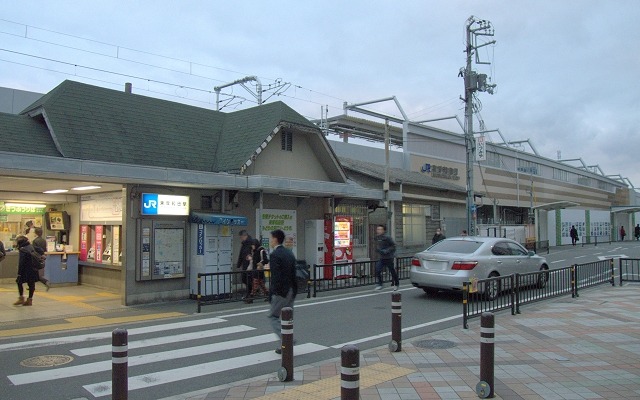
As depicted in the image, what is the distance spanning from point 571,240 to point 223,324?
44.4 m

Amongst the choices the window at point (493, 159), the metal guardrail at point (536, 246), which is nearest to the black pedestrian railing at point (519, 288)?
the metal guardrail at point (536, 246)

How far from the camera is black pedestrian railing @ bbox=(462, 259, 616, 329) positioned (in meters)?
10.2

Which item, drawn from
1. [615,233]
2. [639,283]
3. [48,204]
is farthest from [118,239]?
[615,233]

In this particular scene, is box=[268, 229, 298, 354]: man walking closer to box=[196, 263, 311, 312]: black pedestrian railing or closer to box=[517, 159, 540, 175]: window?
box=[196, 263, 311, 312]: black pedestrian railing

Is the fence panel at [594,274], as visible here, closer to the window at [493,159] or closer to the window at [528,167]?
the window at [493,159]

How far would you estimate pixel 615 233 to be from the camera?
6175cm

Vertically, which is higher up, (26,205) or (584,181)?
(584,181)

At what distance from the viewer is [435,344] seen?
840cm

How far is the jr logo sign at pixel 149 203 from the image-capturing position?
13086 mm

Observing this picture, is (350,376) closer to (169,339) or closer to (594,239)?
(169,339)

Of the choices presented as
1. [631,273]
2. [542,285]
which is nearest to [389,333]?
[542,285]

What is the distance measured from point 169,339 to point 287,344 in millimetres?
3629

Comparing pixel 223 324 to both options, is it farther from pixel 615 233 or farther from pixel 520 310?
pixel 615 233

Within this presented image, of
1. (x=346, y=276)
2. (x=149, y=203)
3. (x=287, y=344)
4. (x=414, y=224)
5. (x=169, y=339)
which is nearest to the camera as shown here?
(x=287, y=344)
